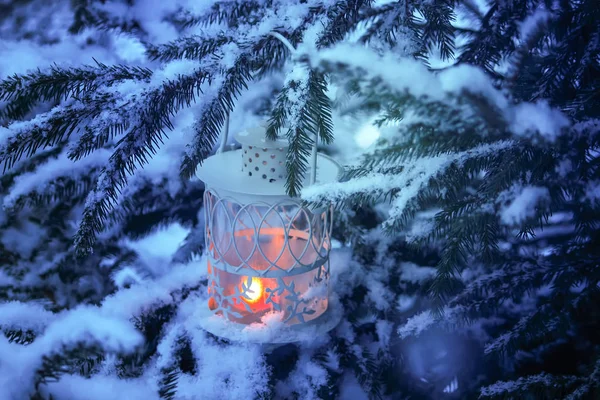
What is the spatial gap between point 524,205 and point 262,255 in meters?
0.50

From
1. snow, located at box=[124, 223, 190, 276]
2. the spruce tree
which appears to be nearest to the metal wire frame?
the spruce tree

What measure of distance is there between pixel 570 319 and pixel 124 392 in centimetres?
68

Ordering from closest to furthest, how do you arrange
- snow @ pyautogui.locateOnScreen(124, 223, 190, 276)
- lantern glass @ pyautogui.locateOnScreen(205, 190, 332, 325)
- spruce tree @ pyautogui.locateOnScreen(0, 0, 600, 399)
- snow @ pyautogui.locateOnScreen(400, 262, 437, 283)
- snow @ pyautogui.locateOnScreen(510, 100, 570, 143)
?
snow @ pyautogui.locateOnScreen(510, 100, 570, 143)
spruce tree @ pyautogui.locateOnScreen(0, 0, 600, 399)
lantern glass @ pyautogui.locateOnScreen(205, 190, 332, 325)
snow @ pyautogui.locateOnScreen(400, 262, 437, 283)
snow @ pyautogui.locateOnScreen(124, 223, 190, 276)

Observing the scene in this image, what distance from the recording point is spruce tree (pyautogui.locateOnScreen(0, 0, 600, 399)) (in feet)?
1.87

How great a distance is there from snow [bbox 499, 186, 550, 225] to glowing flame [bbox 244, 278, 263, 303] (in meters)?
0.50

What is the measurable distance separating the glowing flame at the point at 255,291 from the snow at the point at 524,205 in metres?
0.50

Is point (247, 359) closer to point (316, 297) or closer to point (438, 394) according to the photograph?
point (316, 297)

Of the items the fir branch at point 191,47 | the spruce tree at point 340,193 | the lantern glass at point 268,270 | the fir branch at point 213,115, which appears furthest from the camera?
the lantern glass at point 268,270

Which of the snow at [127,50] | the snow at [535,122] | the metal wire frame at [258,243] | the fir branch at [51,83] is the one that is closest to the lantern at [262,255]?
the metal wire frame at [258,243]

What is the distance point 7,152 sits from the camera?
0.57 meters

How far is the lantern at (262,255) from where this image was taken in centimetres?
87

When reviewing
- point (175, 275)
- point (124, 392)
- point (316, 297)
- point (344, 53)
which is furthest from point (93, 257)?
point (344, 53)

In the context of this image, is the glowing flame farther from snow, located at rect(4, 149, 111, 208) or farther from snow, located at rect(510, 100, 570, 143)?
snow, located at rect(510, 100, 570, 143)

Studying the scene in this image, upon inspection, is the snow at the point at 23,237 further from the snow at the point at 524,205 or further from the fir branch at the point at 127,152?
the snow at the point at 524,205
